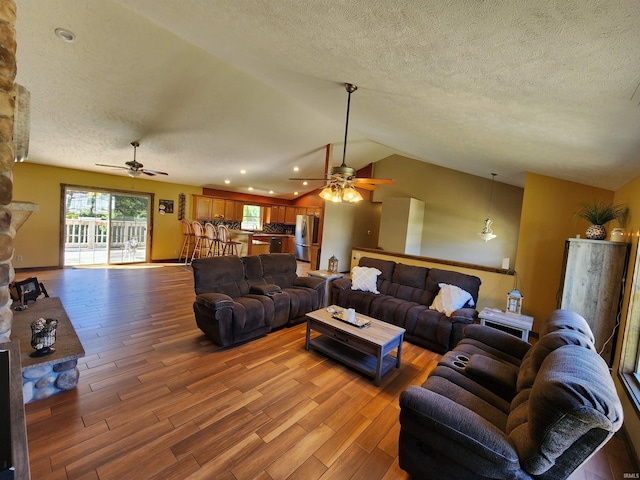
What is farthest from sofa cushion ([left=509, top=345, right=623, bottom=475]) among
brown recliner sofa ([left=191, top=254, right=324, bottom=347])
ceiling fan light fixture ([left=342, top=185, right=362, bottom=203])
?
brown recliner sofa ([left=191, top=254, right=324, bottom=347])

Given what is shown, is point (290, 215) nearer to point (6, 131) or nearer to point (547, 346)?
point (6, 131)

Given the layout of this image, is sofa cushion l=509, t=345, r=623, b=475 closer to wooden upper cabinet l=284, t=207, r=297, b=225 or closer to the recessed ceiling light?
the recessed ceiling light

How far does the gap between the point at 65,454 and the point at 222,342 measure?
148 cm

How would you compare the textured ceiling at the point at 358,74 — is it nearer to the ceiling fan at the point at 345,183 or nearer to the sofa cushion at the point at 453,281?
the ceiling fan at the point at 345,183

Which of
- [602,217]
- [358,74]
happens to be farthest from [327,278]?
[602,217]

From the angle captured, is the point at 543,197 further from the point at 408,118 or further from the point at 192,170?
the point at 192,170

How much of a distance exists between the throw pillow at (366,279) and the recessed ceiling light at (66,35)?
4207 millimetres

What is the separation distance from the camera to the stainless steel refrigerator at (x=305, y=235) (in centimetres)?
905

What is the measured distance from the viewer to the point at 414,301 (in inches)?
154

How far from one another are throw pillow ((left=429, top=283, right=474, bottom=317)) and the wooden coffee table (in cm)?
85

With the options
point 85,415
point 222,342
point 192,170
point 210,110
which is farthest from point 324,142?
point 85,415

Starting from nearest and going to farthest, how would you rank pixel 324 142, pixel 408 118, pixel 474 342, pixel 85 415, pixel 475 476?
pixel 475 476 → pixel 85 415 → pixel 474 342 → pixel 408 118 → pixel 324 142

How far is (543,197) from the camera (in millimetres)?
3934

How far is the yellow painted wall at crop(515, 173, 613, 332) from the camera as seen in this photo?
12.4ft
